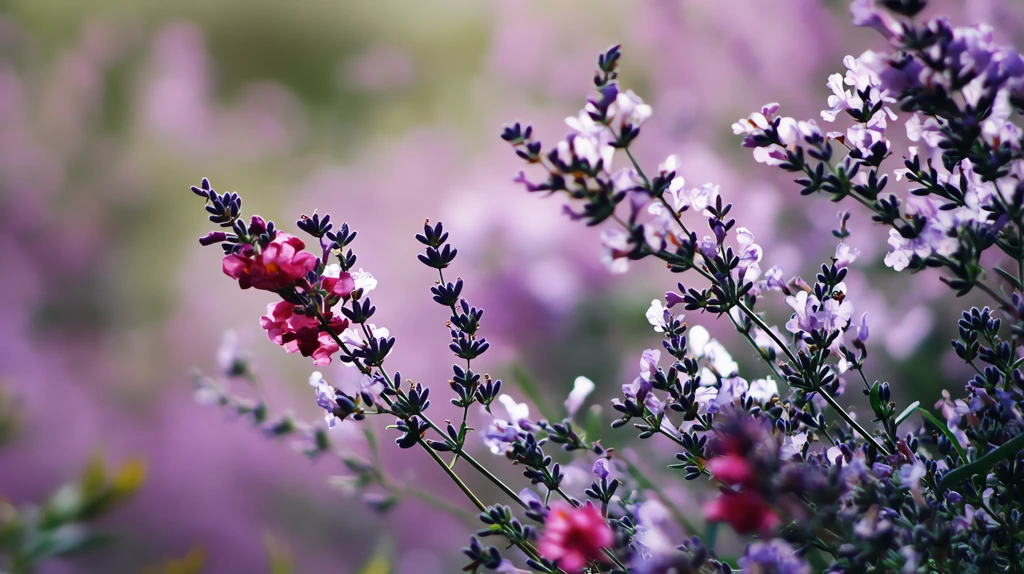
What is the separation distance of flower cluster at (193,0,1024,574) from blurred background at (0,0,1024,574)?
72 cm

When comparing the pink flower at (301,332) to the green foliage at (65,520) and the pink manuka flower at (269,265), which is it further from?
the green foliage at (65,520)

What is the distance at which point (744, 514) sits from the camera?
225mm

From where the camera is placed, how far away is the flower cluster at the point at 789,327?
280 millimetres

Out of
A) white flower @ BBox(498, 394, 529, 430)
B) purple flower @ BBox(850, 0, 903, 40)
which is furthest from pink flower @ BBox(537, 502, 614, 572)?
purple flower @ BBox(850, 0, 903, 40)

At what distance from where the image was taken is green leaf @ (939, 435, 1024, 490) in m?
0.29

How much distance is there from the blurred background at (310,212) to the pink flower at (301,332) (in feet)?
2.62

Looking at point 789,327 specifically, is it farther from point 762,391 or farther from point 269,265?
point 269,265

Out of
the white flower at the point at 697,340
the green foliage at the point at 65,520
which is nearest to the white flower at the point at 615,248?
the white flower at the point at 697,340

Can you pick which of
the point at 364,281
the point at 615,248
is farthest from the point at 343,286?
the point at 615,248

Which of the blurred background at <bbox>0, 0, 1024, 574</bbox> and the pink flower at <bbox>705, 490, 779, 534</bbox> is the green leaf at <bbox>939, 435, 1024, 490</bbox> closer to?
the pink flower at <bbox>705, 490, 779, 534</bbox>

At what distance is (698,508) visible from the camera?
0.79m

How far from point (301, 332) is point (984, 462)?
30cm

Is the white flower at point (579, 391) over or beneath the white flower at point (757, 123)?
beneath

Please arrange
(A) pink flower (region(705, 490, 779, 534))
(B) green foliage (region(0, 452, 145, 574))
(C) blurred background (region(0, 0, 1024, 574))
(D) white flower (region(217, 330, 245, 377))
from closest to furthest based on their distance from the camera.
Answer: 1. (A) pink flower (region(705, 490, 779, 534))
2. (D) white flower (region(217, 330, 245, 377))
3. (B) green foliage (region(0, 452, 145, 574))
4. (C) blurred background (region(0, 0, 1024, 574))
